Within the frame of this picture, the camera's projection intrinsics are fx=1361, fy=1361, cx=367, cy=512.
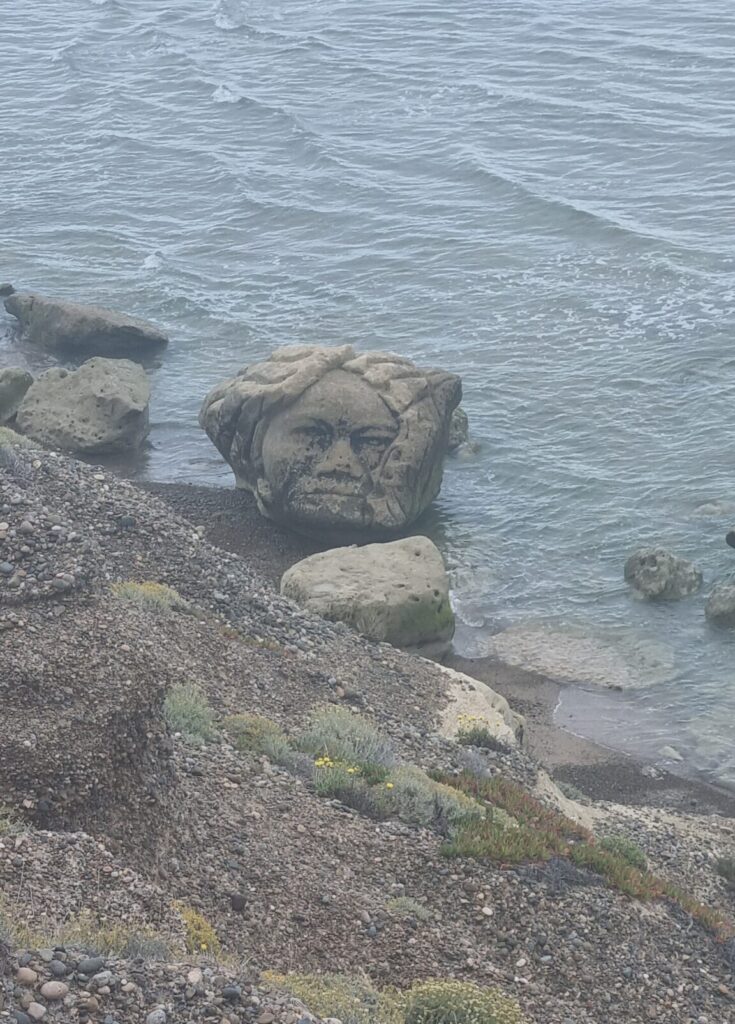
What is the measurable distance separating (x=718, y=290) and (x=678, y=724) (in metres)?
24.3

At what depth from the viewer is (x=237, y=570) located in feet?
85.5

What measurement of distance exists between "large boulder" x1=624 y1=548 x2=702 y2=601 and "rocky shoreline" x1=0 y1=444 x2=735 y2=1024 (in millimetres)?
10985

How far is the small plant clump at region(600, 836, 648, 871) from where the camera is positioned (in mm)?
19328

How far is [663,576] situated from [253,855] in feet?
62.6

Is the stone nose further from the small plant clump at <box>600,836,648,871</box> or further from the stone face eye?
the small plant clump at <box>600,836,648,871</box>

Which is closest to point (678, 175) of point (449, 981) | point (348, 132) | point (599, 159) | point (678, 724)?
point (599, 159)

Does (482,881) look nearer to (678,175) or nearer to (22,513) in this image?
(22,513)

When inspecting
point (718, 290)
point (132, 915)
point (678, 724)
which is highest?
point (132, 915)

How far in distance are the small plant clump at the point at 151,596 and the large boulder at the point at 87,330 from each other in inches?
922

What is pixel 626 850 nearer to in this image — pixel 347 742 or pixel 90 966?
pixel 347 742

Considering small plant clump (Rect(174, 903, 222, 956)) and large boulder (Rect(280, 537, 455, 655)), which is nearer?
small plant clump (Rect(174, 903, 222, 956))

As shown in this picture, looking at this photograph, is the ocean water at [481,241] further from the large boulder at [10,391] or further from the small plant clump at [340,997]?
the small plant clump at [340,997]

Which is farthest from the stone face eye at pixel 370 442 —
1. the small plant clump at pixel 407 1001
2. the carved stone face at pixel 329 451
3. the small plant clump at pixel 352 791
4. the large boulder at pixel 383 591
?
the small plant clump at pixel 407 1001

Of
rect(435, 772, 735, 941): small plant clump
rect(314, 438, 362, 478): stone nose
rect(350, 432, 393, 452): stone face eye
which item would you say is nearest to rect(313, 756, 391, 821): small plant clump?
rect(435, 772, 735, 941): small plant clump
